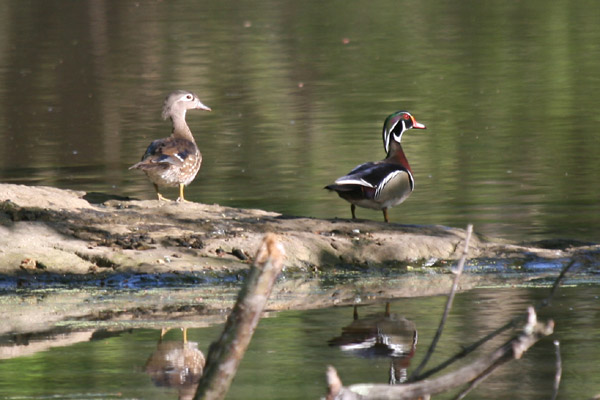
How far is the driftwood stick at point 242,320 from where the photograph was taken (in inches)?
165

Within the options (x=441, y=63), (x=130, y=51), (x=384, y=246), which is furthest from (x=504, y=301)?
(x=130, y=51)

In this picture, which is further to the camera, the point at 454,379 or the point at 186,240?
the point at 186,240

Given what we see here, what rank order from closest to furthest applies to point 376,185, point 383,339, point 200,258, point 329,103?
point 383,339, point 200,258, point 376,185, point 329,103

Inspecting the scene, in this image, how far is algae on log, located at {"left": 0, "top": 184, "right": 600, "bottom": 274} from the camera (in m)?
10.9

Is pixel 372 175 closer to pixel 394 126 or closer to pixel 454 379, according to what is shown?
pixel 394 126

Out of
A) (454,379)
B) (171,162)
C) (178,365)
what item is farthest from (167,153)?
(454,379)

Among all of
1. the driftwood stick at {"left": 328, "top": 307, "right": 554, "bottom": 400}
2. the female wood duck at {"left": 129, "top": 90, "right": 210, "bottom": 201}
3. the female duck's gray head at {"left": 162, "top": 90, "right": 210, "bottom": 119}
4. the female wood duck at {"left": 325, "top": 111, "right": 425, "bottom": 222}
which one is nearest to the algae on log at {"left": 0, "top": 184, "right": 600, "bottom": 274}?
the female wood duck at {"left": 325, "top": 111, "right": 425, "bottom": 222}

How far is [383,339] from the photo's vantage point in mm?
8531

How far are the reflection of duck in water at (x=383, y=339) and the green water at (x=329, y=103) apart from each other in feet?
11.8

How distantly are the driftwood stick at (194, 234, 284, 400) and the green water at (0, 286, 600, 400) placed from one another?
2840 millimetres

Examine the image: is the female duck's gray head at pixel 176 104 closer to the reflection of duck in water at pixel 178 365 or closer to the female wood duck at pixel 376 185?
the female wood duck at pixel 376 185

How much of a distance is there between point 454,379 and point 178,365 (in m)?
3.66

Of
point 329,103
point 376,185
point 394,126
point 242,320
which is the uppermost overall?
point 242,320

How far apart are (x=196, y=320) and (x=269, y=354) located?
1.12 meters
